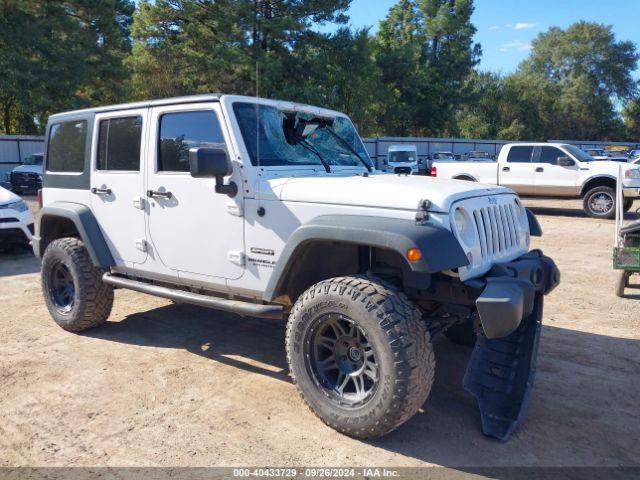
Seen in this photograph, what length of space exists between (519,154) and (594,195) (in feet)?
7.22

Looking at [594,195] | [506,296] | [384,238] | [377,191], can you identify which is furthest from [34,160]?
[506,296]

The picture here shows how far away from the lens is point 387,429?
3174mm

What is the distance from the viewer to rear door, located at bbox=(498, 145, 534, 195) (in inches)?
576

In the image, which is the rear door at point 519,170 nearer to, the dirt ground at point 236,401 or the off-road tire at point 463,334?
the dirt ground at point 236,401

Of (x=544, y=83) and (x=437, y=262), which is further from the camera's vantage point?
(x=544, y=83)

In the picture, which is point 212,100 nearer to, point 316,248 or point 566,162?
point 316,248

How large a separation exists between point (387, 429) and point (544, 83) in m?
65.6

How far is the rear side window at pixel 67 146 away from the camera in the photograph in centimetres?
513

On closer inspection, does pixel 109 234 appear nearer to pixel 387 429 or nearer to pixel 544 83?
pixel 387 429

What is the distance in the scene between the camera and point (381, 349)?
10.2ft

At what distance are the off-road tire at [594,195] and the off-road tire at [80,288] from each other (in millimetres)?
12337

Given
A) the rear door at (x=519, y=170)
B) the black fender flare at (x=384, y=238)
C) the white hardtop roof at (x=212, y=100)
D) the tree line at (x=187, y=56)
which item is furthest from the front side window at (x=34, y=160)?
the black fender flare at (x=384, y=238)

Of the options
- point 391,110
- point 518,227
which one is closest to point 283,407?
point 518,227

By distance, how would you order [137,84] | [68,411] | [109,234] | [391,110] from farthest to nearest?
[391,110] → [137,84] → [109,234] → [68,411]
